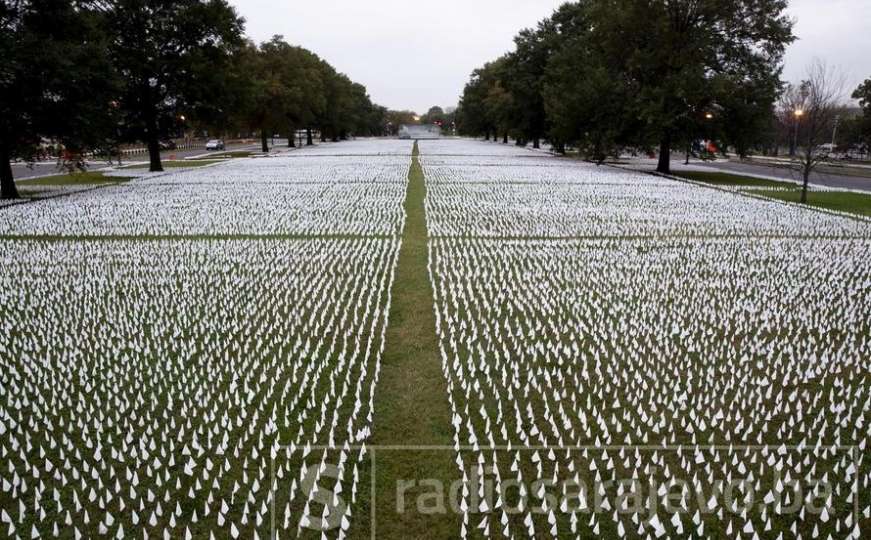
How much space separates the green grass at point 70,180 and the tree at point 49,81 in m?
5.69

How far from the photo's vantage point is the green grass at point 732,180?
2759cm

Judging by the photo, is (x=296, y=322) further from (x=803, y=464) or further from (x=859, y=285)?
(x=859, y=285)

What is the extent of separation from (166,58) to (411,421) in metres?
31.2

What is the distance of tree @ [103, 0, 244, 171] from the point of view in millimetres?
29406

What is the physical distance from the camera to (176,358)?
21.5ft

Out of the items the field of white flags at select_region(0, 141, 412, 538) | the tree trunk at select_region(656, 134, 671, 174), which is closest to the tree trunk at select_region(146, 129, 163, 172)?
the field of white flags at select_region(0, 141, 412, 538)

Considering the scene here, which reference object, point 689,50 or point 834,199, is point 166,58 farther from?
point 834,199

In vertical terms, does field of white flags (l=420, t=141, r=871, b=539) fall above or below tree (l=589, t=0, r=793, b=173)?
below

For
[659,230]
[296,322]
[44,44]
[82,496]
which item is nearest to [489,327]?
[296,322]

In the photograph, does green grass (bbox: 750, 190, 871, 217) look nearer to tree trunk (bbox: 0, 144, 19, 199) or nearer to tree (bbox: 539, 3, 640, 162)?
tree (bbox: 539, 3, 640, 162)

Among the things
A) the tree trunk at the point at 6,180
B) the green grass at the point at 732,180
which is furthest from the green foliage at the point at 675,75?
the tree trunk at the point at 6,180

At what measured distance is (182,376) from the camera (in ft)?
20.0

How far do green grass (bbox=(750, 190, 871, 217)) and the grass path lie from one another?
16.6 meters

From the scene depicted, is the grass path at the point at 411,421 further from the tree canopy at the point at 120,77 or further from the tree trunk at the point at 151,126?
the tree trunk at the point at 151,126
